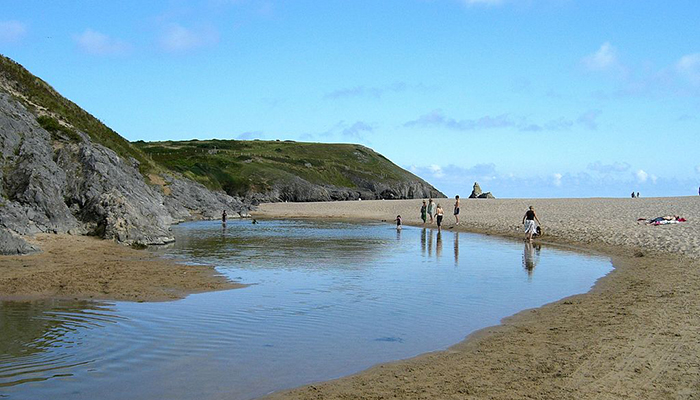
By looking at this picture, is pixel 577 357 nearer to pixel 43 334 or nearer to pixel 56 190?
pixel 43 334

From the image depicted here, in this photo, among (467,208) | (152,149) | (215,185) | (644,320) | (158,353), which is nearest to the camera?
(158,353)

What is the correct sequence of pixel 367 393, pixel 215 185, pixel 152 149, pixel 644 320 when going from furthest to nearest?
pixel 152 149 < pixel 215 185 < pixel 644 320 < pixel 367 393

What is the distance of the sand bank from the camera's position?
1611 cm

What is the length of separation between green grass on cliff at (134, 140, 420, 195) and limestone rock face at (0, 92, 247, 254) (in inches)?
2434

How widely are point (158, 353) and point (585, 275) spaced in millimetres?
15962

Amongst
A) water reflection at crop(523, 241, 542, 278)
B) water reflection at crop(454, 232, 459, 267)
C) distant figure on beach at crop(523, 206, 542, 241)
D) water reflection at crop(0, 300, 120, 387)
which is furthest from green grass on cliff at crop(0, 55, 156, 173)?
distant figure on beach at crop(523, 206, 542, 241)

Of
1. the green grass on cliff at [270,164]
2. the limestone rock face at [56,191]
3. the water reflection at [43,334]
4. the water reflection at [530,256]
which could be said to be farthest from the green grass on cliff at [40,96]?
the green grass on cliff at [270,164]

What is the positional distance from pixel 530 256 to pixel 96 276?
18761 mm

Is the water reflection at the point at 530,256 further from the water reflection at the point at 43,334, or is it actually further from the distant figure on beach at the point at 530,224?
the water reflection at the point at 43,334

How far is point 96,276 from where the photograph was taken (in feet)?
60.3

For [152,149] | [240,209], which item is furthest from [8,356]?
[152,149]

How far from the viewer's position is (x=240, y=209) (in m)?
70.3

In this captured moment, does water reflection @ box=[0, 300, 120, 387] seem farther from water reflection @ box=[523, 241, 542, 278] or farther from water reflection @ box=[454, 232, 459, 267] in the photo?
water reflection @ box=[454, 232, 459, 267]

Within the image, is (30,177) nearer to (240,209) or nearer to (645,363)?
(645,363)
